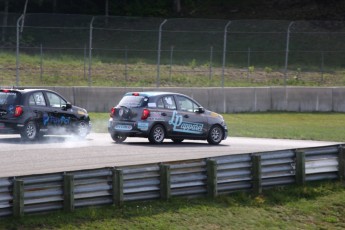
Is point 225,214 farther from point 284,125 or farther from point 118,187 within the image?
point 284,125

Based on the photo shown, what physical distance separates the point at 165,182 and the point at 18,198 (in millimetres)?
2908

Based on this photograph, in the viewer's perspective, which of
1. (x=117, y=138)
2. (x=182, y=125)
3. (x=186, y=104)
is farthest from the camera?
(x=186, y=104)

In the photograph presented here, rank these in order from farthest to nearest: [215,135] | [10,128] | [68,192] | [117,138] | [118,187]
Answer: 1. [215,135]
2. [117,138]
3. [10,128]
4. [118,187]
5. [68,192]

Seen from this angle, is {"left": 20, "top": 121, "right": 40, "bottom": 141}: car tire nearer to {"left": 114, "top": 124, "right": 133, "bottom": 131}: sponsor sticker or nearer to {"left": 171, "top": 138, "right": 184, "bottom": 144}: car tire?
{"left": 114, "top": 124, "right": 133, "bottom": 131}: sponsor sticker

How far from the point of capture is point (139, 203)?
15.6m

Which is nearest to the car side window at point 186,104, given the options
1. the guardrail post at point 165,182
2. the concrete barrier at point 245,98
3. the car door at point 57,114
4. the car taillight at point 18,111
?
the car door at point 57,114

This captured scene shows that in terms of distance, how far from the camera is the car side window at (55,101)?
2600 cm

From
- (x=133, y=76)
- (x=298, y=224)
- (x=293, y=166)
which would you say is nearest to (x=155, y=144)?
(x=293, y=166)

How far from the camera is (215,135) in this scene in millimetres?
26078

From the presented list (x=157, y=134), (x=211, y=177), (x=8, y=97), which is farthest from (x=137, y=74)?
(x=211, y=177)

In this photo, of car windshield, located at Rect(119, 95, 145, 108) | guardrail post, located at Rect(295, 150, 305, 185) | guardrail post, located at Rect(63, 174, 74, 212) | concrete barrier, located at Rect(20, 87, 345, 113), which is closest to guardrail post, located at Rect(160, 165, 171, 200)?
guardrail post, located at Rect(63, 174, 74, 212)

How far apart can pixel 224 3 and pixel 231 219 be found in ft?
146

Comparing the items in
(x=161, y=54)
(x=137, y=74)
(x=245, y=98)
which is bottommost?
(x=245, y=98)

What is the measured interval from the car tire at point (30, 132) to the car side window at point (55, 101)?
43.6 inches
